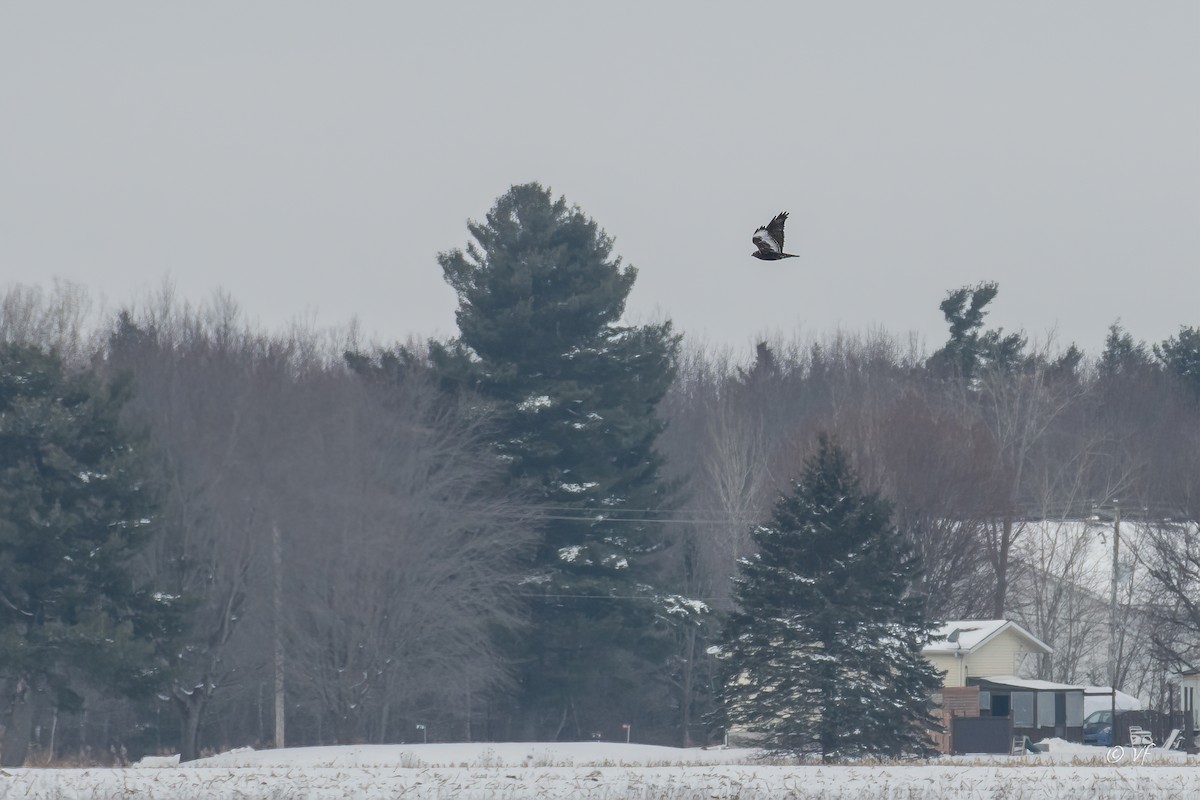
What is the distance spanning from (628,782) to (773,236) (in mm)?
14844

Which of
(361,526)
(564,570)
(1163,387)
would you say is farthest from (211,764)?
(1163,387)

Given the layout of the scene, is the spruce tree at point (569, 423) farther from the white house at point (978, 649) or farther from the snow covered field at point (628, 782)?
the snow covered field at point (628, 782)

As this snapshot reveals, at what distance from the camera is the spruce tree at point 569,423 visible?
5856 cm

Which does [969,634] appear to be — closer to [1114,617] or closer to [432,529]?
[1114,617]

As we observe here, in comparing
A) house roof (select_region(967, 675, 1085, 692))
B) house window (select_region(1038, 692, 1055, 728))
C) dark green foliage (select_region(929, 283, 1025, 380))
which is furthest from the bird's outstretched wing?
dark green foliage (select_region(929, 283, 1025, 380))

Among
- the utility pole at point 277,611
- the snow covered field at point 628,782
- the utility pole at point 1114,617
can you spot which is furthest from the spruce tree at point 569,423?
the snow covered field at point 628,782

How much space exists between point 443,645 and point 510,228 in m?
15.0

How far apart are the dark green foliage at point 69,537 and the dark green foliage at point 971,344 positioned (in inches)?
2261

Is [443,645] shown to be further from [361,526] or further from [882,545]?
[882,545]

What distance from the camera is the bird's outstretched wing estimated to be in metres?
10.8

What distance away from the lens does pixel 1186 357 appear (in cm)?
9994

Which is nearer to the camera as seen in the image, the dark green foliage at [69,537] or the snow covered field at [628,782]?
the snow covered field at [628,782]

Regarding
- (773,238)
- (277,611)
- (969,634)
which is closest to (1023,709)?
(969,634)

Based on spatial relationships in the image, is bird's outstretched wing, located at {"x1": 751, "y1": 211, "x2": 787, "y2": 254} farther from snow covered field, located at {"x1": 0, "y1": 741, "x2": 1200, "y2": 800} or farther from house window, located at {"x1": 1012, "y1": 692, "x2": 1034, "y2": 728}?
house window, located at {"x1": 1012, "y1": 692, "x2": 1034, "y2": 728}
